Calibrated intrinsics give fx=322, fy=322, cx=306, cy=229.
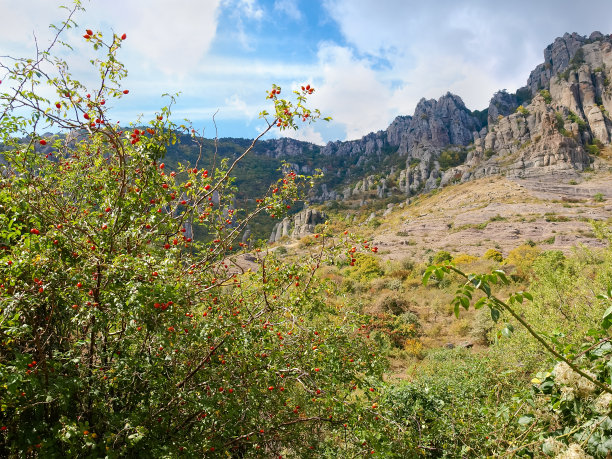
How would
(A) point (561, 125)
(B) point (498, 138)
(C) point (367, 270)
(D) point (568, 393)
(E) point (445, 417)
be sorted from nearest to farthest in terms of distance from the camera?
(D) point (568, 393), (E) point (445, 417), (C) point (367, 270), (A) point (561, 125), (B) point (498, 138)

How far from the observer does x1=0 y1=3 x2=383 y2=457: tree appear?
268 cm

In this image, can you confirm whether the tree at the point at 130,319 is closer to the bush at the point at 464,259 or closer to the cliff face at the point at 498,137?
the bush at the point at 464,259

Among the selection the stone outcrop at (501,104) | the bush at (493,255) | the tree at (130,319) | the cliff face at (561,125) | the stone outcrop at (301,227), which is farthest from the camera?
the stone outcrop at (501,104)

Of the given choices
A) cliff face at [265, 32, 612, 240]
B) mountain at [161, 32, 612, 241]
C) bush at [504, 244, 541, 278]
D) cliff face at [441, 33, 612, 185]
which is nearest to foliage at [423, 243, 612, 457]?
bush at [504, 244, 541, 278]

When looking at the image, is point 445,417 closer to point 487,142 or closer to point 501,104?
point 487,142

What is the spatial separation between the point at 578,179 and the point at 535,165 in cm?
1050

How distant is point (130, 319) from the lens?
293 centimetres

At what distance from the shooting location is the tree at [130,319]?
2682 millimetres

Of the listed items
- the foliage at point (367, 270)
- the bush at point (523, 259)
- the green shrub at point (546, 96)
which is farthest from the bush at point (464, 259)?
the green shrub at point (546, 96)

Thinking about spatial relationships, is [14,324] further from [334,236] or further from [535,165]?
[535,165]

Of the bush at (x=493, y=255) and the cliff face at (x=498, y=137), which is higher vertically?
the cliff face at (x=498, y=137)

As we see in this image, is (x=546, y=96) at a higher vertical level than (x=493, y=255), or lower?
higher

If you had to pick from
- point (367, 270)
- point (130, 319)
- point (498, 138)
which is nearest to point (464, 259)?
point (367, 270)

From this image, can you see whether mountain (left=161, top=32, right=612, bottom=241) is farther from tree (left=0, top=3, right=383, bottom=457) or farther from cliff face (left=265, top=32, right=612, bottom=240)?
tree (left=0, top=3, right=383, bottom=457)
